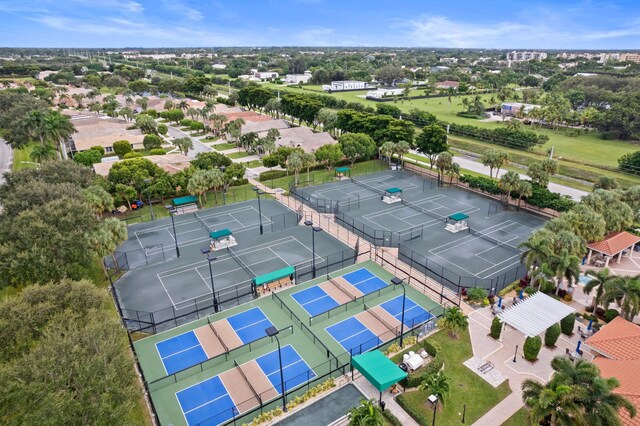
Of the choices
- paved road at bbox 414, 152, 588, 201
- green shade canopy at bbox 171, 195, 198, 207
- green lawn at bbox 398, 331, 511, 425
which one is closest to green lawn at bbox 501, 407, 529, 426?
green lawn at bbox 398, 331, 511, 425

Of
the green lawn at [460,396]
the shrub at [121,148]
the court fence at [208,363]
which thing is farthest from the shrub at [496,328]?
the shrub at [121,148]

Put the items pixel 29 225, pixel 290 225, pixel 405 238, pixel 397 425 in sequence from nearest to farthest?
pixel 397 425 → pixel 29 225 → pixel 405 238 → pixel 290 225

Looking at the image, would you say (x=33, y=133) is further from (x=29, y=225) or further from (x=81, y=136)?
(x=29, y=225)

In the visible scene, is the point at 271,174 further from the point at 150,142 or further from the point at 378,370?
the point at 378,370

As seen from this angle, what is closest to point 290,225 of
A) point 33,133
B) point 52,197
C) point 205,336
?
point 205,336

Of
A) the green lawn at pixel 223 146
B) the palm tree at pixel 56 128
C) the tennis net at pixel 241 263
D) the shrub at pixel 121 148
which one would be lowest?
the tennis net at pixel 241 263

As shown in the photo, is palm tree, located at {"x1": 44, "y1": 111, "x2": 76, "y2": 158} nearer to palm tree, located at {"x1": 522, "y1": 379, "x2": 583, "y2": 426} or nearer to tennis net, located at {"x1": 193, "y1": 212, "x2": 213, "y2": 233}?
tennis net, located at {"x1": 193, "y1": 212, "x2": 213, "y2": 233}

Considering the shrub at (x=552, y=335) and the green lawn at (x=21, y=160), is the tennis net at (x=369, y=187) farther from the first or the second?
the green lawn at (x=21, y=160)
